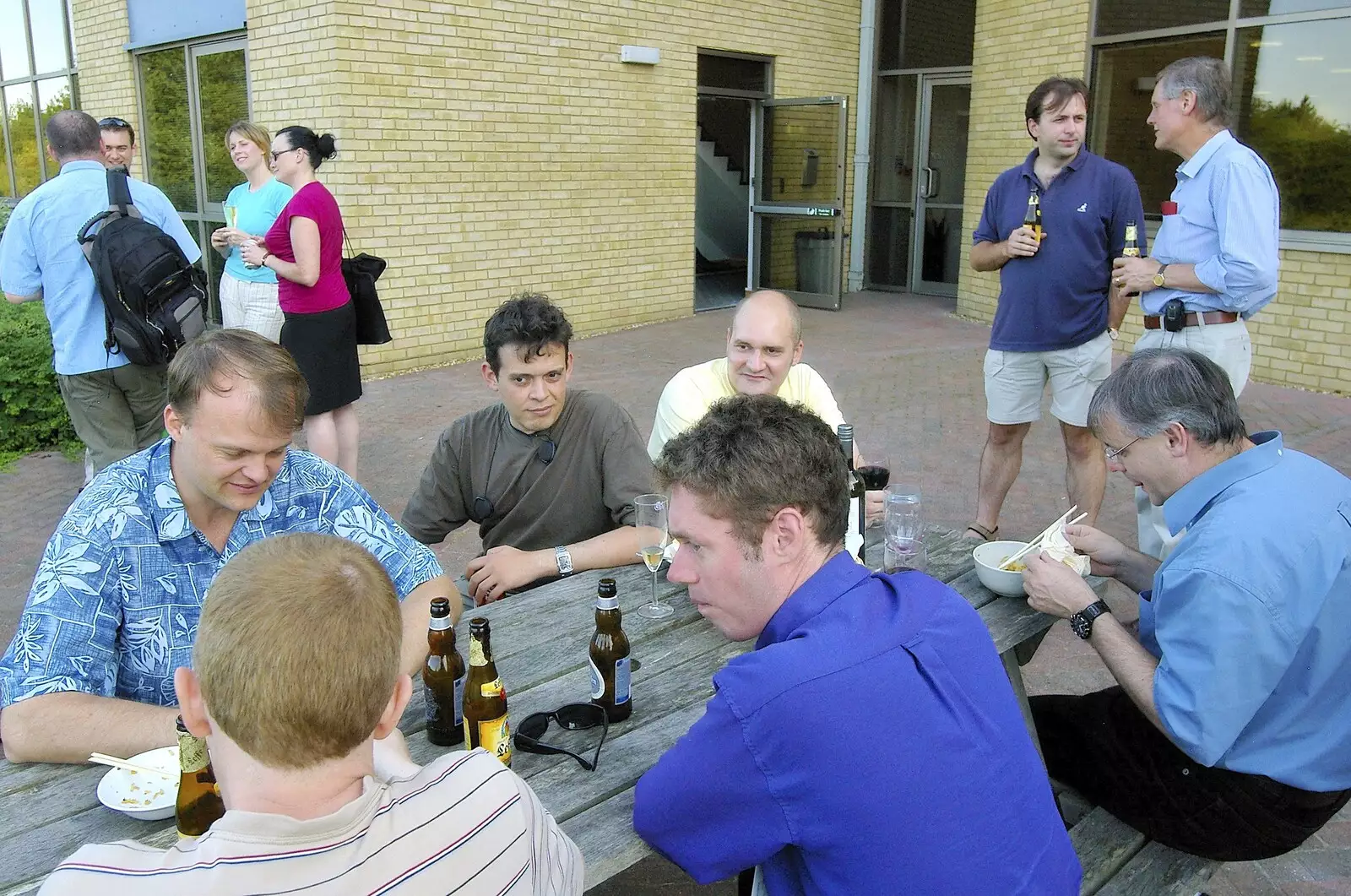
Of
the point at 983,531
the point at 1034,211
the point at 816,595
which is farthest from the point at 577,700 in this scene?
the point at 1034,211

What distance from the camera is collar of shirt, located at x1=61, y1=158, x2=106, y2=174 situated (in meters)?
5.45

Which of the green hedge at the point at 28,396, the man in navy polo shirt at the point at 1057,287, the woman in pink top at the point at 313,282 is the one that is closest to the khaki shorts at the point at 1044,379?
the man in navy polo shirt at the point at 1057,287

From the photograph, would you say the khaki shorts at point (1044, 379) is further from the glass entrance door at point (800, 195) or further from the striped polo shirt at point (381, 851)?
the glass entrance door at point (800, 195)

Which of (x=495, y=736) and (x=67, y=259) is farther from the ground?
(x=67, y=259)

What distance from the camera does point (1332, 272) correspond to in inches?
329

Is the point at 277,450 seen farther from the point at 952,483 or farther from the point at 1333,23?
the point at 1333,23

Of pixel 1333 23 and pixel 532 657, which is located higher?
pixel 1333 23

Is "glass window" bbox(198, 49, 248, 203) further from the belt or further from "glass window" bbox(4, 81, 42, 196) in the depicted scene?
the belt

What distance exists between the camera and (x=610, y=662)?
2.21 metres

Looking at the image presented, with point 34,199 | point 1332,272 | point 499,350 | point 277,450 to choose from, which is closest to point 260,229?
point 34,199

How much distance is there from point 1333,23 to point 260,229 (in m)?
8.40

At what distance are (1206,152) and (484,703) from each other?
4107 mm

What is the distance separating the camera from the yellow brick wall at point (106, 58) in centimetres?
1080

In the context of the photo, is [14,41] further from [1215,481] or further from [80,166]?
[1215,481]
